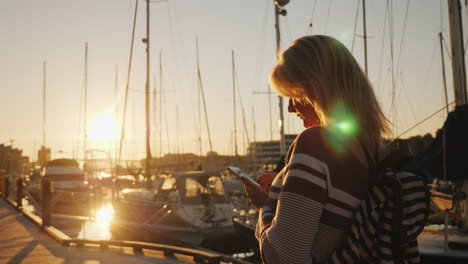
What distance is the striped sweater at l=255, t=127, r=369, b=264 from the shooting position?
1.55 m

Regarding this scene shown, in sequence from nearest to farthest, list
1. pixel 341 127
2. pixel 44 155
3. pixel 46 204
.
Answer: pixel 341 127, pixel 46 204, pixel 44 155

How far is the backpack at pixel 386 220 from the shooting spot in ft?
5.35

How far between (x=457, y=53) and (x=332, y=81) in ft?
34.9

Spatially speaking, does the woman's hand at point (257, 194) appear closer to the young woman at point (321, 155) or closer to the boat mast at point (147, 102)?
the young woman at point (321, 155)

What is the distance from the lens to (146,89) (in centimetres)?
2506

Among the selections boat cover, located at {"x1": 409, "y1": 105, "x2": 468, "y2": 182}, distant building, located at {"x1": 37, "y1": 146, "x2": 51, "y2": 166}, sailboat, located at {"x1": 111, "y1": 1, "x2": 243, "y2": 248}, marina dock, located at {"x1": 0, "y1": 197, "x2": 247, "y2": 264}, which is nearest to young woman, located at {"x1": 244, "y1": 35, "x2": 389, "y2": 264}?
marina dock, located at {"x1": 0, "y1": 197, "x2": 247, "y2": 264}

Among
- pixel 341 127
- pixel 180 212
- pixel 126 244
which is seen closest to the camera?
pixel 341 127

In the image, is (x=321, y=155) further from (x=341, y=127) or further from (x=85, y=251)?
(x=85, y=251)

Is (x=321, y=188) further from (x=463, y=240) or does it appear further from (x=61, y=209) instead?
(x=61, y=209)

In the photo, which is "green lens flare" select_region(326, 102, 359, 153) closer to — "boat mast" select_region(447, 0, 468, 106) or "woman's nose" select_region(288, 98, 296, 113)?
"woman's nose" select_region(288, 98, 296, 113)

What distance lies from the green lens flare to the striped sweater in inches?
0.9

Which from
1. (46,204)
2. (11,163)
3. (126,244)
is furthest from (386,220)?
(11,163)

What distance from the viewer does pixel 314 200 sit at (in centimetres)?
155

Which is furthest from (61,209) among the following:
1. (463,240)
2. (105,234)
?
(463,240)
